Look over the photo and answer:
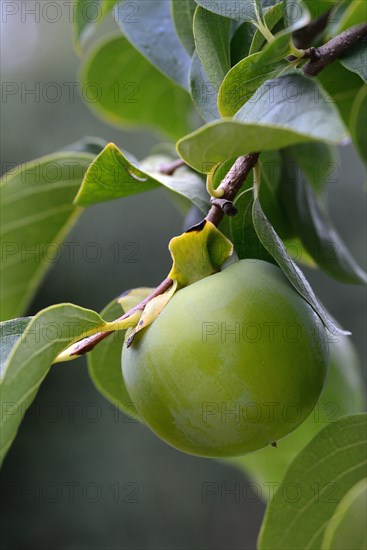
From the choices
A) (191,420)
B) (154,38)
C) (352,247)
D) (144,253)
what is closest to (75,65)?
(144,253)

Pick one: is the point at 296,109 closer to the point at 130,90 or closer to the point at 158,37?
the point at 158,37

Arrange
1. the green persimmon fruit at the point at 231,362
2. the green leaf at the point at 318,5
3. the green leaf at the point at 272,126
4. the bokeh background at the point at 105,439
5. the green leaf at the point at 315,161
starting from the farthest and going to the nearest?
the bokeh background at the point at 105,439 < the green leaf at the point at 315,161 < the green leaf at the point at 318,5 < the green persimmon fruit at the point at 231,362 < the green leaf at the point at 272,126

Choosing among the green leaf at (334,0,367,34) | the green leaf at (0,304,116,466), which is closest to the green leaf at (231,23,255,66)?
the green leaf at (334,0,367,34)

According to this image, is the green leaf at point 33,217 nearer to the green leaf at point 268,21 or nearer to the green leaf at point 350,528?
the green leaf at point 268,21

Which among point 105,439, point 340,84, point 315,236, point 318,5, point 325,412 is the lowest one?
point 105,439

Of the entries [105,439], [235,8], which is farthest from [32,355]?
[105,439]

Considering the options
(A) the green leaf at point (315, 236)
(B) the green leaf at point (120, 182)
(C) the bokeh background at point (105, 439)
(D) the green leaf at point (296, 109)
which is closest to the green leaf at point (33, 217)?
(B) the green leaf at point (120, 182)
